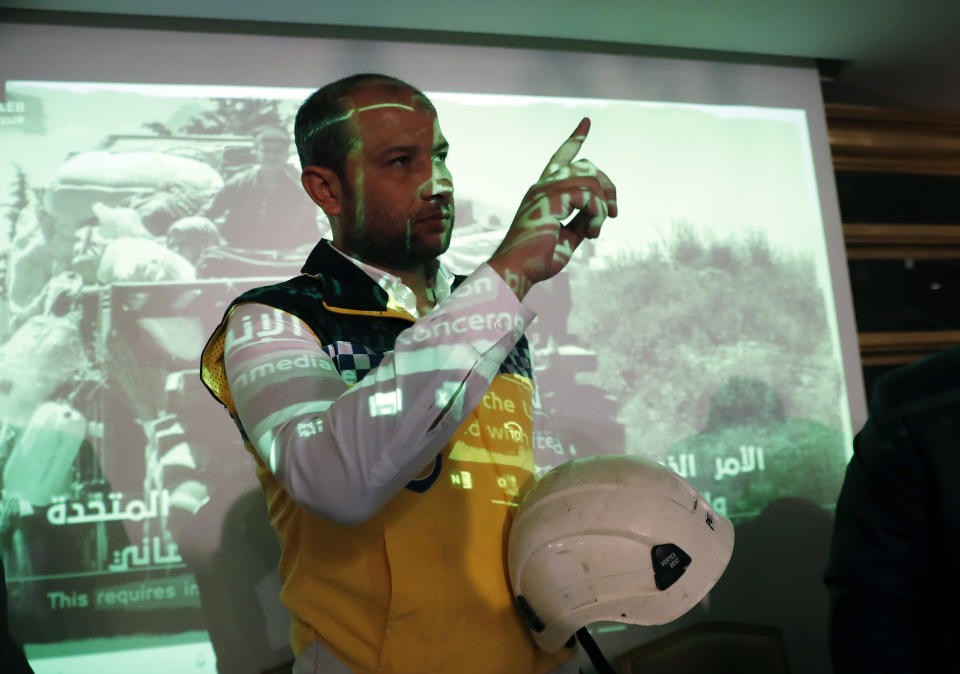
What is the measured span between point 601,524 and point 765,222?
2.07 meters

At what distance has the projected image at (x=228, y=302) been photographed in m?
2.27

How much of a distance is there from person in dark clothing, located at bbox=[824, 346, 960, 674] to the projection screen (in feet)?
4.41

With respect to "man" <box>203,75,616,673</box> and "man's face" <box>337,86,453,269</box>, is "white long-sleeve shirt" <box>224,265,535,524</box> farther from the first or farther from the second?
"man's face" <box>337,86,453,269</box>

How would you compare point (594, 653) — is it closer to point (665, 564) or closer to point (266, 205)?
point (665, 564)

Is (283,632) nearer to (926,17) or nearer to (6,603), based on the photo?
(6,603)

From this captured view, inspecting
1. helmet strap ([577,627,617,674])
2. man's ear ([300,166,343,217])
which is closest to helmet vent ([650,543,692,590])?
helmet strap ([577,627,617,674])

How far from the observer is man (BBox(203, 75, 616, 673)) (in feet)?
2.46

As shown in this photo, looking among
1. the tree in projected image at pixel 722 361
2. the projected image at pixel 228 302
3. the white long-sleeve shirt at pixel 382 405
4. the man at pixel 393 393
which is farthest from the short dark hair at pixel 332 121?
the tree in projected image at pixel 722 361

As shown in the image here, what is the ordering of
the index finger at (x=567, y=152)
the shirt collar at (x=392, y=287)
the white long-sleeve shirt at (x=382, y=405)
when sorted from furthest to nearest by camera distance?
the shirt collar at (x=392, y=287) → the index finger at (x=567, y=152) → the white long-sleeve shirt at (x=382, y=405)

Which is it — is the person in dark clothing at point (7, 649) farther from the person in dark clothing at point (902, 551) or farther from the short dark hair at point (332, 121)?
the person in dark clothing at point (902, 551)

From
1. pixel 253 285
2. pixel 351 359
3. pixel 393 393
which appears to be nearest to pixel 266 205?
pixel 253 285

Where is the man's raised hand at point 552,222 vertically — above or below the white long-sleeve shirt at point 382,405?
above

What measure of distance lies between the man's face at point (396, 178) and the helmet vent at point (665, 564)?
484 mm

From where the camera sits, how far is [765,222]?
2848 mm
